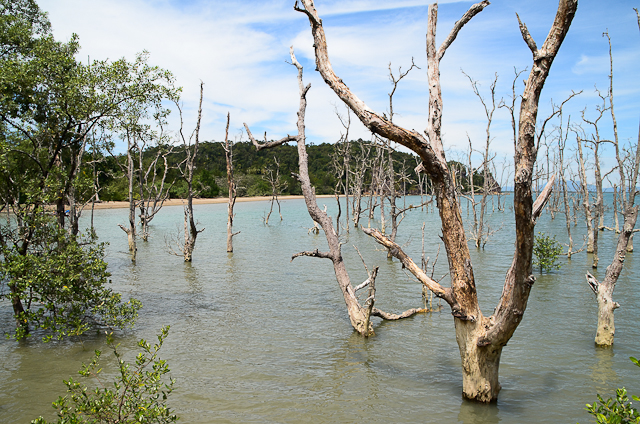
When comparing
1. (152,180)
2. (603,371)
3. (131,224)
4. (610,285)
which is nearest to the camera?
(603,371)

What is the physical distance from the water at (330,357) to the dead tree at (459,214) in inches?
39.7

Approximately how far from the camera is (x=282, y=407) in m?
5.96

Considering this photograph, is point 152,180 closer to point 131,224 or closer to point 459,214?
point 131,224

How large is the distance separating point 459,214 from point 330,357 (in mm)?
4001

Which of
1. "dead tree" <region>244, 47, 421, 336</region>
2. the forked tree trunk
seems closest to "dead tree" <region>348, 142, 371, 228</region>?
"dead tree" <region>244, 47, 421, 336</region>

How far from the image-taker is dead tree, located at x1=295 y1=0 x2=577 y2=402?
4.08m

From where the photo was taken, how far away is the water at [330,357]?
586 centimetres

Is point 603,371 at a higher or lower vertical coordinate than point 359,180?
lower

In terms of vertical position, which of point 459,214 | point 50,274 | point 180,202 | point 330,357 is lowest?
point 330,357

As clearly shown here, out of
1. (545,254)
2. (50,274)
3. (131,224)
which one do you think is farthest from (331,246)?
(131,224)

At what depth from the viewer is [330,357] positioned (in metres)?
7.69

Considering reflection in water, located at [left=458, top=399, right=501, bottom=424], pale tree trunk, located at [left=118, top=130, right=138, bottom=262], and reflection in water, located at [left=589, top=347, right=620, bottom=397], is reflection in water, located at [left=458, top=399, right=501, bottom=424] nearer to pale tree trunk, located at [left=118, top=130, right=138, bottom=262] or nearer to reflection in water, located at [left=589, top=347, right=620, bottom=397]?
reflection in water, located at [left=589, top=347, right=620, bottom=397]

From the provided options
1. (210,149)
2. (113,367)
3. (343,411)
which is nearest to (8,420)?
(113,367)

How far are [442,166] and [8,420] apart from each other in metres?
6.34
